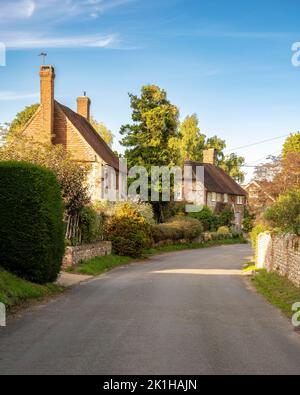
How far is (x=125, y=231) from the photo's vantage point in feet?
109

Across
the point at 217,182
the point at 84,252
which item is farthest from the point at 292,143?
the point at 84,252

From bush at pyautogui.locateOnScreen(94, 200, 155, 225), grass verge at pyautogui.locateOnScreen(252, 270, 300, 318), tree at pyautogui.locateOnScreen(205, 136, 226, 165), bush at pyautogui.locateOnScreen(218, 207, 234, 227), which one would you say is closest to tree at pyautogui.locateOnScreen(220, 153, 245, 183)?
tree at pyautogui.locateOnScreen(205, 136, 226, 165)

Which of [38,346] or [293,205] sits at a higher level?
[293,205]

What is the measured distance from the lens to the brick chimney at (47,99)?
39375mm

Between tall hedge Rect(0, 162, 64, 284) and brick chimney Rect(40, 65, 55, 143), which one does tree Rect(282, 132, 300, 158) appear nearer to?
brick chimney Rect(40, 65, 55, 143)

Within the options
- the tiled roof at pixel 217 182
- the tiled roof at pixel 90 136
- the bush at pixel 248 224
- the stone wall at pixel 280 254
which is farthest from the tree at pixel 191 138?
the stone wall at pixel 280 254

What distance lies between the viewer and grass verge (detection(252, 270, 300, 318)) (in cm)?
1498

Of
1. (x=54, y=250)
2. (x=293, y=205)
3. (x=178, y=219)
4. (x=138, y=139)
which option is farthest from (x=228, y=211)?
(x=54, y=250)

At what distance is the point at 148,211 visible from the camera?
125 ft

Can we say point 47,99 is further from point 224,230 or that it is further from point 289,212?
point 224,230

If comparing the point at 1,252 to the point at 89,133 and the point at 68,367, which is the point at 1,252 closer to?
the point at 68,367

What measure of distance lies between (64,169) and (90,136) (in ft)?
64.0

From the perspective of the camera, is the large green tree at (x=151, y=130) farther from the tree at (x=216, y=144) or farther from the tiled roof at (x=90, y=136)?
the tree at (x=216, y=144)

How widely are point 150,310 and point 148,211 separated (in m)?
24.4
